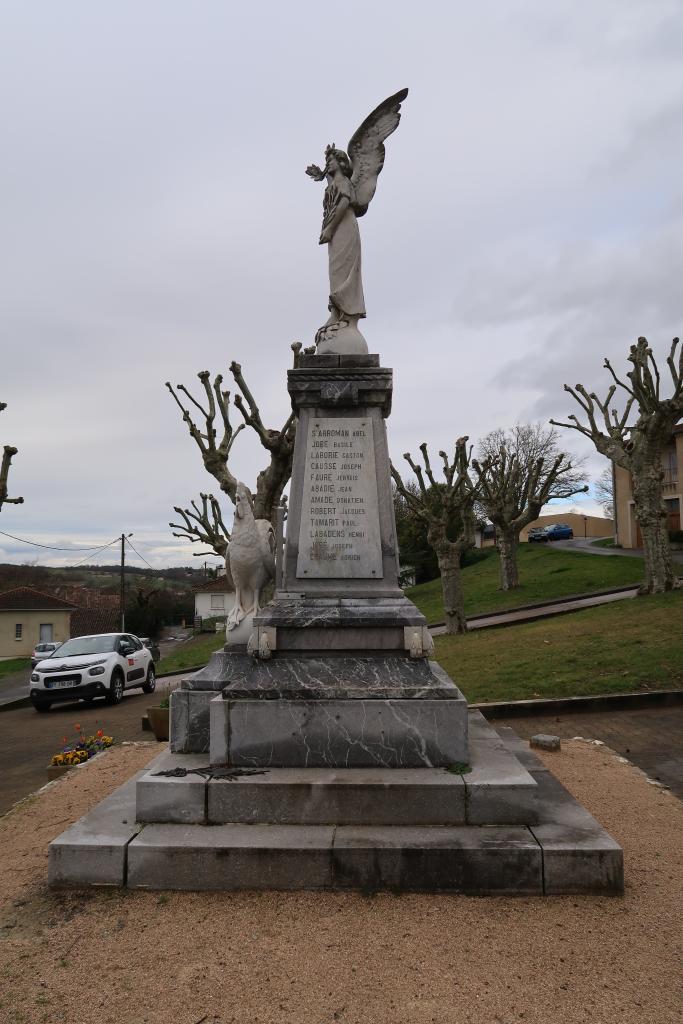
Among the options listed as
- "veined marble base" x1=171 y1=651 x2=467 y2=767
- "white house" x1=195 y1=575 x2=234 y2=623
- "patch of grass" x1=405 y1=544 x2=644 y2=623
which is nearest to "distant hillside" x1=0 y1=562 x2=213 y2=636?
"white house" x1=195 y1=575 x2=234 y2=623

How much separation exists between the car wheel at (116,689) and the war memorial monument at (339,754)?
27.9 feet

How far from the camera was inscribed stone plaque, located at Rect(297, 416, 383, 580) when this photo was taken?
558cm

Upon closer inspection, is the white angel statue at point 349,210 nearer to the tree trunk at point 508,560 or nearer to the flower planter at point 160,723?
the flower planter at point 160,723

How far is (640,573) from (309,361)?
25.7 metres

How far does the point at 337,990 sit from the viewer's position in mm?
2914

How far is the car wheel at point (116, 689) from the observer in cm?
1304

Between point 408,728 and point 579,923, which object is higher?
point 408,728

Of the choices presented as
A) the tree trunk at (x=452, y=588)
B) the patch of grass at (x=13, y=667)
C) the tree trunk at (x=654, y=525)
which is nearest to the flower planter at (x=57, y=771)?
the tree trunk at (x=452, y=588)

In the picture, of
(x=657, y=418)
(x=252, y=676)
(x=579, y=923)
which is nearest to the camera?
(x=579, y=923)

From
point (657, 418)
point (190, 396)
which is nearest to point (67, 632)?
point (190, 396)

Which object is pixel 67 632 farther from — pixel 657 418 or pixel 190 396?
pixel 657 418

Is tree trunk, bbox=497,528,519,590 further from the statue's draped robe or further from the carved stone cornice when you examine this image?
the carved stone cornice

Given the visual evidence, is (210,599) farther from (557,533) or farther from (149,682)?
(149,682)

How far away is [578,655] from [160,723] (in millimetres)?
7606
